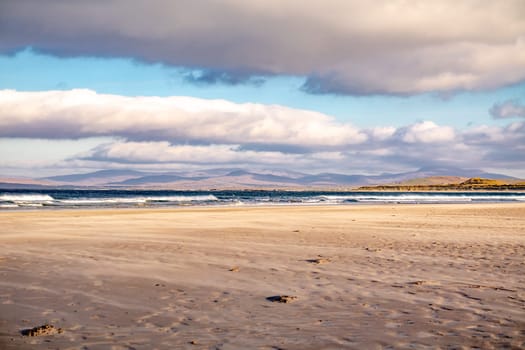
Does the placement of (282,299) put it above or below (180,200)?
below

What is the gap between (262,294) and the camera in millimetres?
9547

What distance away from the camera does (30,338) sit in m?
6.87

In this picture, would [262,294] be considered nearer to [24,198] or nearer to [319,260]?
[319,260]

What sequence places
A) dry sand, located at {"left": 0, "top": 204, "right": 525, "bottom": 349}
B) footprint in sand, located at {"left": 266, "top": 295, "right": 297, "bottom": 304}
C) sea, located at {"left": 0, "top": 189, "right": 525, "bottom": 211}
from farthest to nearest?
sea, located at {"left": 0, "top": 189, "right": 525, "bottom": 211}, footprint in sand, located at {"left": 266, "top": 295, "right": 297, "bottom": 304}, dry sand, located at {"left": 0, "top": 204, "right": 525, "bottom": 349}

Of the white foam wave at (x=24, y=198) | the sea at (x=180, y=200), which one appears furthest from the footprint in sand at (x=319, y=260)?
the white foam wave at (x=24, y=198)

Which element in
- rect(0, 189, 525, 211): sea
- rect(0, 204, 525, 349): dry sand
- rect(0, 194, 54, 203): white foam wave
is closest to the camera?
rect(0, 204, 525, 349): dry sand

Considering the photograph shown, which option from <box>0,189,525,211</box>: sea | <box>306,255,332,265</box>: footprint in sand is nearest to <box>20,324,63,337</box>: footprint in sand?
<box>306,255,332,265</box>: footprint in sand

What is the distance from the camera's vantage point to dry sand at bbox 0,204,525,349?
6949 millimetres

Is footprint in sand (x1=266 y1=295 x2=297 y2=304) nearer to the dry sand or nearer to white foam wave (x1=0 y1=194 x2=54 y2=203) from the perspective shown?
the dry sand

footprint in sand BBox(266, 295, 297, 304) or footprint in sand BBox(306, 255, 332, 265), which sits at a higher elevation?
footprint in sand BBox(306, 255, 332, 265)

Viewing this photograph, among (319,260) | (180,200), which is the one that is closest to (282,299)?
(319,260)

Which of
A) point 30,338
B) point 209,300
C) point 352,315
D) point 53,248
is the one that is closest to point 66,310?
point 30,338

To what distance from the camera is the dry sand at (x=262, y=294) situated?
695 centimetres

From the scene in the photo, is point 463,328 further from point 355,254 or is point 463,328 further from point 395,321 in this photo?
point 355,254
